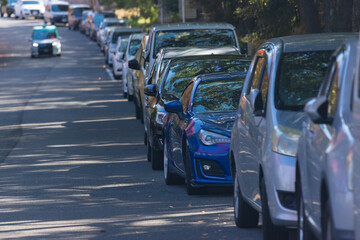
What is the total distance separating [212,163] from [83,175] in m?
3.33

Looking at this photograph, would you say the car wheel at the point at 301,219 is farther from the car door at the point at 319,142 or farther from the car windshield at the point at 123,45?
the car windshield at the point at 123,45

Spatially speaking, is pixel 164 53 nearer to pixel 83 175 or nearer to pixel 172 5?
pixel 83 175

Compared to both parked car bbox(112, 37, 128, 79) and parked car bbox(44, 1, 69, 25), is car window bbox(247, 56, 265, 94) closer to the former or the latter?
parked car bbox(112, 37, 128, 79)

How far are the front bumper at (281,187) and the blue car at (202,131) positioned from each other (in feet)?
12.1

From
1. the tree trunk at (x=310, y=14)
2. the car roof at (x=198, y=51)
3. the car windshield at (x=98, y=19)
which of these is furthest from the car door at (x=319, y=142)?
the car windshield at (x=98, y=19)

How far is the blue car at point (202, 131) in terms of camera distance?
1118 centimetres

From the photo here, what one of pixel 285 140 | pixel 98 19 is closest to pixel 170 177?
pixel 285 140

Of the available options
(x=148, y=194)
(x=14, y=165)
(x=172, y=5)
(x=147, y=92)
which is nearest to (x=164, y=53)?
(x=147, y=92)

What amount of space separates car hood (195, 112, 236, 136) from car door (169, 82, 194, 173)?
0.29 metres

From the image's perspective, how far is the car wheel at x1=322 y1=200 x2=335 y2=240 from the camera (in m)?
5.67

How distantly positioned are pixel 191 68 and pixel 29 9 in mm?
74741

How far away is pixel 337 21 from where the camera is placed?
1677 cm

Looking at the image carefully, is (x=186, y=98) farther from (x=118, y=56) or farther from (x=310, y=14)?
(x=118, y=56)

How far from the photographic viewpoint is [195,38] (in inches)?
757
